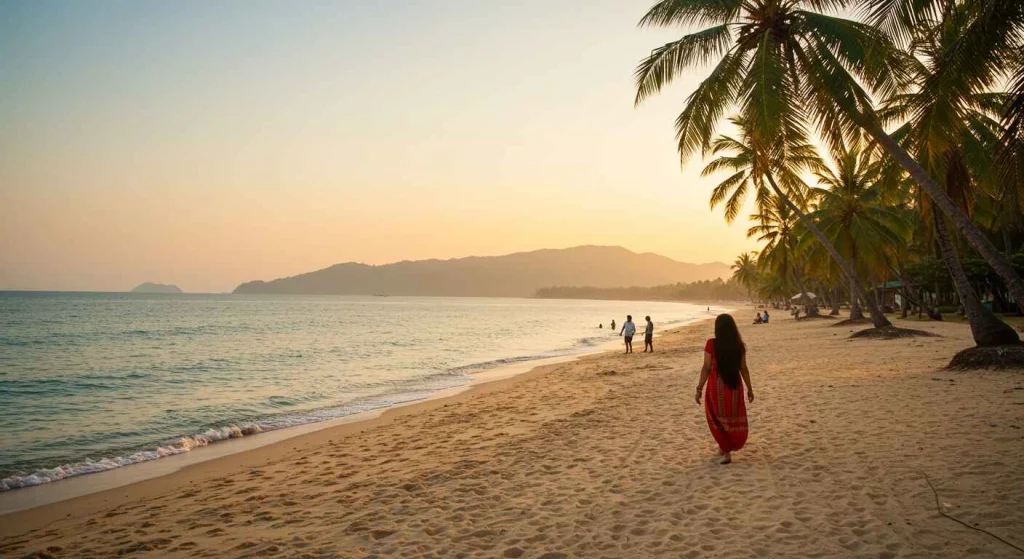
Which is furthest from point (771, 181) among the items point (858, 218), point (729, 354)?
point (729, 354)

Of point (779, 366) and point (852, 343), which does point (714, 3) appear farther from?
point (852, 343)

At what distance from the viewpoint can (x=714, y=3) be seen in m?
12.0

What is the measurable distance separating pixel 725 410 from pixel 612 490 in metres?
1.57

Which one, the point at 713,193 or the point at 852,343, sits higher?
the point at 713,193

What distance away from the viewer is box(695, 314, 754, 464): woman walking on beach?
5.93 m

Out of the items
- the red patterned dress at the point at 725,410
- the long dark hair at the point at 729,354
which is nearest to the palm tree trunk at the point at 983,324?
the red patterned dress at the point at 725,410

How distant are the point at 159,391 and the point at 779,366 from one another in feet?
56.4

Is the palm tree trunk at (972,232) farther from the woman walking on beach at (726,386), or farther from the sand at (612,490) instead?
the woman walking on beach at (726,386)

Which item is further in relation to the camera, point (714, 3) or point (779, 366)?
point (779, 366)

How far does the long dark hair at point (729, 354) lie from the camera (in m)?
5.92

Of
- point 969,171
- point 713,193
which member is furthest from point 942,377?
point 713,193

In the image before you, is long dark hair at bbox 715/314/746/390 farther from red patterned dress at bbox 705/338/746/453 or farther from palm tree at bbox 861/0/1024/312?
palm tree at bbox 861/0/1024/312

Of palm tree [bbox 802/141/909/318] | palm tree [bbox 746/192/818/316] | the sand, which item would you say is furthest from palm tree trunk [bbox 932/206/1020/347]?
palm tree [bbox 746/192/818/316]

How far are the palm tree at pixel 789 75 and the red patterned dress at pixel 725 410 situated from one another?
6802 millimetres
